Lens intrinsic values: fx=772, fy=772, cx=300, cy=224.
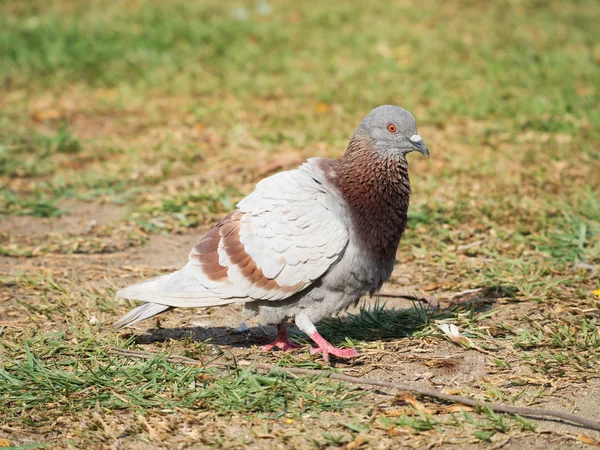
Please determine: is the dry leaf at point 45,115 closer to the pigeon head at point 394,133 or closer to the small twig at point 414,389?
the small twig at point 414,389

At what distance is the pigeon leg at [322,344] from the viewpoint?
3887 millimetres

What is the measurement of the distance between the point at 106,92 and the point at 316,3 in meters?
3.69

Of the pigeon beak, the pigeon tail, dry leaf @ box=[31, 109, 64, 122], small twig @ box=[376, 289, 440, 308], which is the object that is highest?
the pigeon beak

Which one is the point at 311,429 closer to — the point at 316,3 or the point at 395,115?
the point at 395,115

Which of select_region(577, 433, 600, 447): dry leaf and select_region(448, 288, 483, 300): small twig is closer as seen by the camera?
select_region(577, 433, 600, 447): dry leaf

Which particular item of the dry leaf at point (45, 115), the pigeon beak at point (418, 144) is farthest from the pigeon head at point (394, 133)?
the dry leaf at point (45, 115)

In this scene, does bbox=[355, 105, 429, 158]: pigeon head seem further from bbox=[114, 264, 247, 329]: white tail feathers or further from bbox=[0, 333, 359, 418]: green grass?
bbox=[0, 333, 359, 418]: green grass

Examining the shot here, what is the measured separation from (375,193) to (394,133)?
349 mm

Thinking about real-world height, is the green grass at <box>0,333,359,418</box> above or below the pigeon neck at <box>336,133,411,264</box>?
below

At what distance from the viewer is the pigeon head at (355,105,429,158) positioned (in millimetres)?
4078

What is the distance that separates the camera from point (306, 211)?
3826 mm

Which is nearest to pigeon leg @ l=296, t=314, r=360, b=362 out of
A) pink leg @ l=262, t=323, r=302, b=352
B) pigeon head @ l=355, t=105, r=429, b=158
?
pink leg @ l=262, t=323, r=302, b=352

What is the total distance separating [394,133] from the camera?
13.4ft

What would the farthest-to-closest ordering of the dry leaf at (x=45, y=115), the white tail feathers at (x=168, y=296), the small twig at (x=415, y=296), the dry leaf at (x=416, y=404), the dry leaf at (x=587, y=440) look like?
the dry leaf at (x=45, y=115) → the small twig at (x=415, y=296) → the white tail feathers at (x=168, y=296) → the dry leaf at (x=416, y=404) → the dry leaf at (x=587, y=440)
